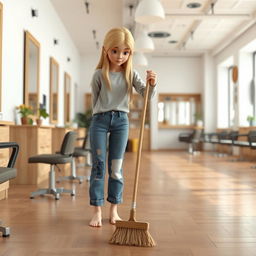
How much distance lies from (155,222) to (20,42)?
4.09m

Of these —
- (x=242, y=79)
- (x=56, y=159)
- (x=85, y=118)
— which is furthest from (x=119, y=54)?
(x=85, y=118)

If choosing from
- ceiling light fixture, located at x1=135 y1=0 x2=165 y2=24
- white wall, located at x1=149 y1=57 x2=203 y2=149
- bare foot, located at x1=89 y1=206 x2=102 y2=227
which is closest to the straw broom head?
bare foot, located at x1=89 y1=206 x2=102 y2=227

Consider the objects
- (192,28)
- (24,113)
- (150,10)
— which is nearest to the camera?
(24,113)

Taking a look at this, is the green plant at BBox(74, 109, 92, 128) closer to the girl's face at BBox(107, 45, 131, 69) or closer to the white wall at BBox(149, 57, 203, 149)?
the white wall at BBox(149, 57, 203, 149)

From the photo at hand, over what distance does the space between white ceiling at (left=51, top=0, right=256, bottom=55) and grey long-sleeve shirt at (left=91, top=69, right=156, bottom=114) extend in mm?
6042

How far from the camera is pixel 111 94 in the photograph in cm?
272

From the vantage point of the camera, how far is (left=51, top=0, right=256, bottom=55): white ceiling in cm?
859

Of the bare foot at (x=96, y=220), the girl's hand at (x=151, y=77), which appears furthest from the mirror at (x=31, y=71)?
the girl's hand at (x=151, y=77)

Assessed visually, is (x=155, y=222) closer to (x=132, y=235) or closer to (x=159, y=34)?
(x=132, y=235)

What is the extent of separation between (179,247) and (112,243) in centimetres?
40

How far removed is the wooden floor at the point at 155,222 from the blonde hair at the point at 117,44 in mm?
1045

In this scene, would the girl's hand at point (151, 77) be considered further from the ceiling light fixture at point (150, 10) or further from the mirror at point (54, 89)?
the mirror at point (54, 89)

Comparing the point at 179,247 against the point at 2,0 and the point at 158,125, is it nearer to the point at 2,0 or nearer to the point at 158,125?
the point at 2,0

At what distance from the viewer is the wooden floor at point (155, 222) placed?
2.16 meters
